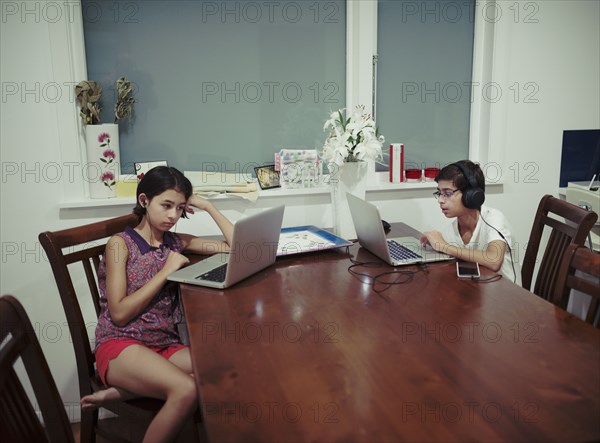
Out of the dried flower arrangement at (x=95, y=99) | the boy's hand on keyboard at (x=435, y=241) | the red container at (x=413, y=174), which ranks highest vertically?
the dried flower arrangement at (x=95, y=99)

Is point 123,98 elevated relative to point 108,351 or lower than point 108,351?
elevated

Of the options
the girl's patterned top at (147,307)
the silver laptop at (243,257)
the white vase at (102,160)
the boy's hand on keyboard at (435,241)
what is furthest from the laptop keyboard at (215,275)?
the white vase at (102,160)

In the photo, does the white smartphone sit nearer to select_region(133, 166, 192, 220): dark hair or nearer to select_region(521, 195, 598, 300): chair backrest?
select_region(521, 195, 598, 300): chair backrest

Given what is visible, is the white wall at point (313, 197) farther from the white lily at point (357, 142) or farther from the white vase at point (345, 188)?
the white lily at point (357, 142)

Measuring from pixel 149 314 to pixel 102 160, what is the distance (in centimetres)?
95

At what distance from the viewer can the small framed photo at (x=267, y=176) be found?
260cm

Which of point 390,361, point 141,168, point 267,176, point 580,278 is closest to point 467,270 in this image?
point 580,278

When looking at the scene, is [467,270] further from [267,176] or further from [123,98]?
[123,98]

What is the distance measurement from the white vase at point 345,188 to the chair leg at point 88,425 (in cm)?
119

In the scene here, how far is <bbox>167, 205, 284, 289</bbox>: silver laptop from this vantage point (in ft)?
5.40

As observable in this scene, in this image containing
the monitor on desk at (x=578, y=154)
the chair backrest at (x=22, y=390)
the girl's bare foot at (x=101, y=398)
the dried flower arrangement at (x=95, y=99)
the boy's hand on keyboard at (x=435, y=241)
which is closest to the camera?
the chair backrest at (x=22, y=390)

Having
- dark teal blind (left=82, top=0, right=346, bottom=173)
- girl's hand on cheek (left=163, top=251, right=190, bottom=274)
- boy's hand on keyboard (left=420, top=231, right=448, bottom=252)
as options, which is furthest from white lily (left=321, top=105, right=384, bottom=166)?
girl's hand on cheek (left=163, top=251, right=190, bottom=274)

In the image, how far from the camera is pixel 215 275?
1772 mm

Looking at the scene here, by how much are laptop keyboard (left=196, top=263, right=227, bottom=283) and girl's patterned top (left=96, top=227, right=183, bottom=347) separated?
14 cm
